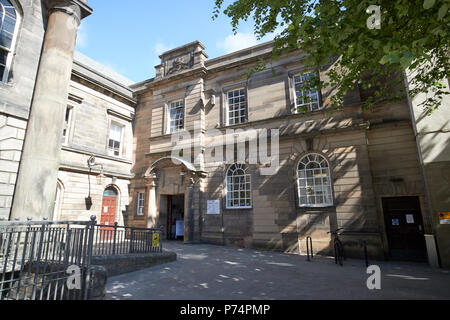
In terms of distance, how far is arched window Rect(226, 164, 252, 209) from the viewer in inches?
482

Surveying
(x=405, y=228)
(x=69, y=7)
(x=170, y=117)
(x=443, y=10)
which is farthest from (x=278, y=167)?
(x=69, y=7)

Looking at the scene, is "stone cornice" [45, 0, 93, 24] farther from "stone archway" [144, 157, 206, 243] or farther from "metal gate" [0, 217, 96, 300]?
"stone archway" [144, 157, 206, 243]

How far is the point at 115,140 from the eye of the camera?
51.2 ft

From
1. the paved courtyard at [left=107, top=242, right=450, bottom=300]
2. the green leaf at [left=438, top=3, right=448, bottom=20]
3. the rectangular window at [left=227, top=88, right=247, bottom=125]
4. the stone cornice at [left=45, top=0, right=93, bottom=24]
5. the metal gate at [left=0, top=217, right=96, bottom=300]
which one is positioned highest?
the stone cornice at [left=45, top=0, right=93, bottom=24]

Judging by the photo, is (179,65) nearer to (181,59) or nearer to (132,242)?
(181,59)

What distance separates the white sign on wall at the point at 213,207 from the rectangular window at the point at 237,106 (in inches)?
174

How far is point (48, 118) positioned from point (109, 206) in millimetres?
8463

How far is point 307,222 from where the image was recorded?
1052 cm

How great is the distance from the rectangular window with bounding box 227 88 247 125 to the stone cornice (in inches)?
302

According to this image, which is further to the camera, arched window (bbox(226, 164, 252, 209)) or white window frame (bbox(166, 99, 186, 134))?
white window frame (bbox(166, 99, 186, 134))

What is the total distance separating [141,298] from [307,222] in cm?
777

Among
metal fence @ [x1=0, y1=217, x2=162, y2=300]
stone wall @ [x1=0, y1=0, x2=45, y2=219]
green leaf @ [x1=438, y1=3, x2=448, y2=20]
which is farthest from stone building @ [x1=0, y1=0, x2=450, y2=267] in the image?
green leaf @ [x1=438, y1=3, x2=448, y2=20]
